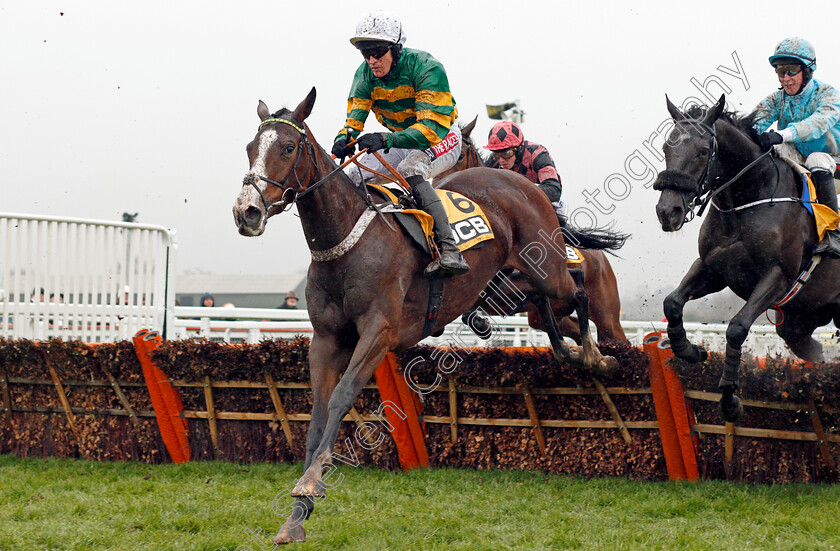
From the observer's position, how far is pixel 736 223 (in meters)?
5.32

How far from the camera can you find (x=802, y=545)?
388cm

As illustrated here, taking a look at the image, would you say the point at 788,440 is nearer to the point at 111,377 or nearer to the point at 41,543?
the point at 41,543

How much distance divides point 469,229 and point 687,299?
1.63 metres

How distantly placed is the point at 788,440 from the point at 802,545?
1.10 m

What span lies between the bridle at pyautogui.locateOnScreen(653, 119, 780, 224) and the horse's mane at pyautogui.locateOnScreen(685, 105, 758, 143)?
0.38ft

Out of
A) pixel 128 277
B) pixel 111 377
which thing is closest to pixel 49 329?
pixel 128 277

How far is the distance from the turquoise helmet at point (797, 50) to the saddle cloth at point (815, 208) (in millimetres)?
644

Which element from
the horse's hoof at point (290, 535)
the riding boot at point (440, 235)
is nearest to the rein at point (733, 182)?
the riding boot at point (440, 235)

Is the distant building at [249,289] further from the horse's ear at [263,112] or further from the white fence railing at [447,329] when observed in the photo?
the horse's ear at [263,112]

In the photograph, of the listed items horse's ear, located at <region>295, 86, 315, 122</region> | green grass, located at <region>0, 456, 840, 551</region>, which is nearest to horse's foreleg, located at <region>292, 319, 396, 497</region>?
green grass, located at <region>0, 456, 840, 551</region>

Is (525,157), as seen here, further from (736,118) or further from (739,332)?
(739,332)

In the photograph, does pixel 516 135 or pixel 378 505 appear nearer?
pixel 378 505

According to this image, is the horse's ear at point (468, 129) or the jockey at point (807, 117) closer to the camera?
the jockey at point (807, 117)

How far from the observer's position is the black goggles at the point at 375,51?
469 cm
